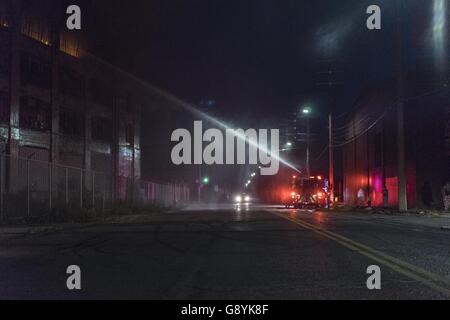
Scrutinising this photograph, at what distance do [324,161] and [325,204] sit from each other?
1399 inches

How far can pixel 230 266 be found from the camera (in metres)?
10.3

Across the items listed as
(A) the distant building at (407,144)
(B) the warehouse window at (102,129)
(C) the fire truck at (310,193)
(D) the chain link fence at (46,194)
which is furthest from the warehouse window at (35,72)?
(A) the distant building at (407,144)

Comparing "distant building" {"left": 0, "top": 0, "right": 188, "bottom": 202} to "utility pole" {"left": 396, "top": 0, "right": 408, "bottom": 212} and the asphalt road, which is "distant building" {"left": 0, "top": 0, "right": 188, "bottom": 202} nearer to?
"utility pole" {"left": 396, "top": 0, "right": 408, "bottom": 212}

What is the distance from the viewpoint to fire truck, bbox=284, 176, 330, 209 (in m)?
48.7

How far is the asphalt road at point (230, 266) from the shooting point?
780cm

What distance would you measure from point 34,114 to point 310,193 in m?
23.2

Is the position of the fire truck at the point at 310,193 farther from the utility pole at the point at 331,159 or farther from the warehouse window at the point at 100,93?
the warehouse window at the point at 100,93

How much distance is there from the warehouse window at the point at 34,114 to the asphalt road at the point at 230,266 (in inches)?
1150

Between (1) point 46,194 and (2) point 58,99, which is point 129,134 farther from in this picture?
(1) point 46,194

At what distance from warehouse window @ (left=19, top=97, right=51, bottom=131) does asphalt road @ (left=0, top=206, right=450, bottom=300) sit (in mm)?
29201

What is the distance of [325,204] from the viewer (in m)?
49.0
